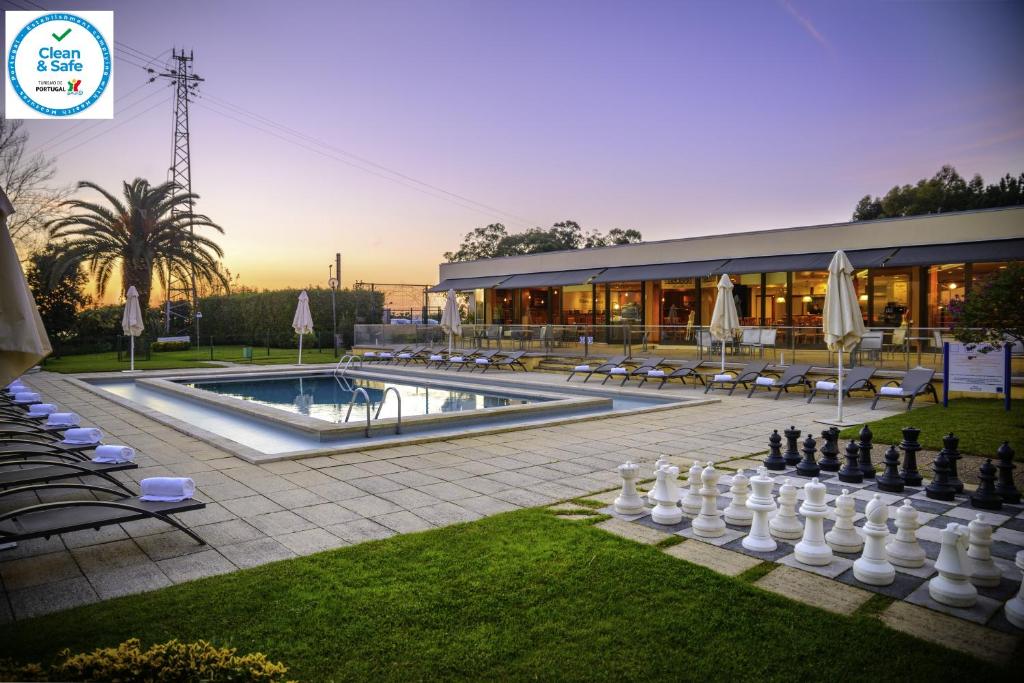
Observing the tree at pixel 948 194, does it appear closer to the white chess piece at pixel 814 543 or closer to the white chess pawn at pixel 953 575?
the white chess piece at pixel 814 543

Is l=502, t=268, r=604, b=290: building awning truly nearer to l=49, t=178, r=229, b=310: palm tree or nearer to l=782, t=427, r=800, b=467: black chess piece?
l=49, t=178, r=229, b=310: palm tree

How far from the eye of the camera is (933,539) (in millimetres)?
4273

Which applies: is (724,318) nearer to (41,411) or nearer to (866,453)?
(866,453)

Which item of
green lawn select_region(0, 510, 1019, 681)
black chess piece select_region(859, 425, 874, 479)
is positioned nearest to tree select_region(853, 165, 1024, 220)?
black chess piece select_region(859, 425, 874, 479)

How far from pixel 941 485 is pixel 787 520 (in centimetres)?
196

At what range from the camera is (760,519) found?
13.7 ft

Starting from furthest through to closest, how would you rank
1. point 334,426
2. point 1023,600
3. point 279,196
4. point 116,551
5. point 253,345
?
point 253,345 < point 279,196 < point 334,426 < point 116,551 < point 1023,600

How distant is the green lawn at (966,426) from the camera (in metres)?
7.72

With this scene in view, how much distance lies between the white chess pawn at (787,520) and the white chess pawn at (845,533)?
0.70 feet

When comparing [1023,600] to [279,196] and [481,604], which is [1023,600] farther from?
[279,196]

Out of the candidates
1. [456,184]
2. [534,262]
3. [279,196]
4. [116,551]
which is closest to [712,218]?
[534,262]

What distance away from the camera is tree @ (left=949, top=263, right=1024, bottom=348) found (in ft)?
31.5

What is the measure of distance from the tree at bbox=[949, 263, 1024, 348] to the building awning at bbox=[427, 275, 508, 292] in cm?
2271

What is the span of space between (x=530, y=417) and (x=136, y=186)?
24070mm
